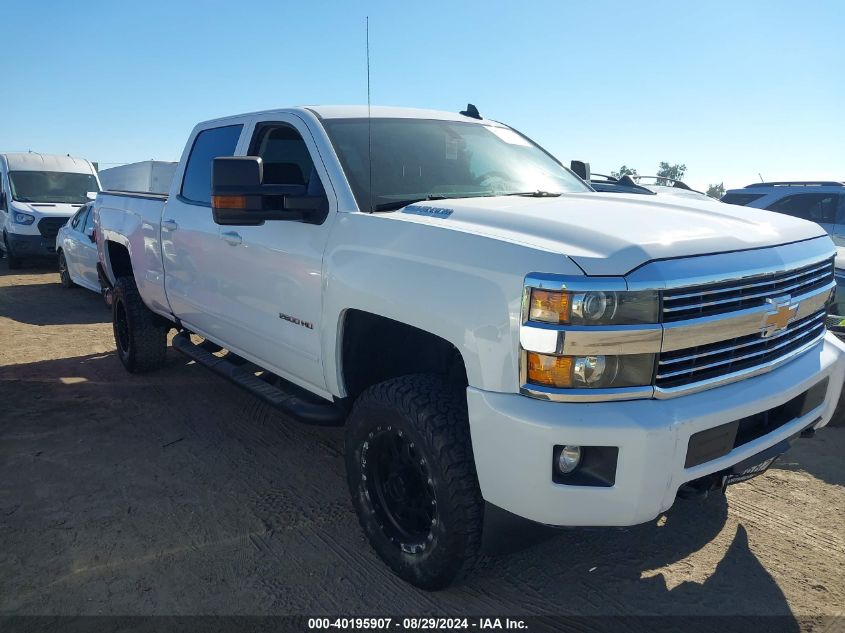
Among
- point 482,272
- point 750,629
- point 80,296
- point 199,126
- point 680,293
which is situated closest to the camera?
point 680,293

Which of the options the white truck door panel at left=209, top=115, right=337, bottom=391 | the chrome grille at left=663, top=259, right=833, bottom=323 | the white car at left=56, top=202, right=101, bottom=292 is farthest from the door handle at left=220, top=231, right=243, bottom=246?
the white car at left=56, top=202, right=101, bottom=292

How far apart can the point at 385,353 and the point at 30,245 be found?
42.4 feet

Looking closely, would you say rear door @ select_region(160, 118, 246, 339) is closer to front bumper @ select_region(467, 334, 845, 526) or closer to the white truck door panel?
the white truck door panel

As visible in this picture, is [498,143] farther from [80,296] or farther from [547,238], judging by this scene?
[80,296]

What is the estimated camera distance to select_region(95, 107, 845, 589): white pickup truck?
211 cm

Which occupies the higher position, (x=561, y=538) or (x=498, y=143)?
(x=498, y=143)

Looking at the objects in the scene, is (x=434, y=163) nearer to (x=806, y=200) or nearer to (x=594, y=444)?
(x=594, y=444)

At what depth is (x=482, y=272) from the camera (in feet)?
7.54

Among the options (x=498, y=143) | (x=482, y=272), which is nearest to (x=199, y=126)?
(x=498, y=143)

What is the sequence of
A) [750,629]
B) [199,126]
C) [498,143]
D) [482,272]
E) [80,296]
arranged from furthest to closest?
[80,296] → [199,126] → [498,143] → [750,629] → [482,272]

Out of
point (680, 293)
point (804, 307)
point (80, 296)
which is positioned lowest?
point (80, 296)

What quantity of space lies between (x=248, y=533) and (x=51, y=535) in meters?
0.94

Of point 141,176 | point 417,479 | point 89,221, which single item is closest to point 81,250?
point 89,221

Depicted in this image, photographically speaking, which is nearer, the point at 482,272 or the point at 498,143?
the point at 482,272
